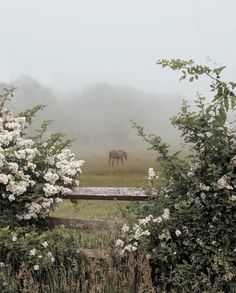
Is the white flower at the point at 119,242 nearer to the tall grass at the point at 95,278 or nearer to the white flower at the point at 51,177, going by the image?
the tall grass at the point at 95,278

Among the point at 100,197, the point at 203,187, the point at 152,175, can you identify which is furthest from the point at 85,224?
the point at 203,187

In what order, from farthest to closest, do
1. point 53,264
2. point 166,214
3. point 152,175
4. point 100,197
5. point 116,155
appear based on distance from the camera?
point 116,155
point 100,197
point 152,175
point 53,264
point 166,214

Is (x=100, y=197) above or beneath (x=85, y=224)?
above

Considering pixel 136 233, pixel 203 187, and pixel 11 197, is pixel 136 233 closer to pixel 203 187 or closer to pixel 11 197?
pixel 203 187

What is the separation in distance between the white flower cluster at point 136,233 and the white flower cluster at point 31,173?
1.07 metres

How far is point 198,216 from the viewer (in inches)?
236

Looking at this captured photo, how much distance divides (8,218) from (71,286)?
4.53ft

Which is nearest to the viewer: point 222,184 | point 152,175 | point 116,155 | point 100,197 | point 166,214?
point 222,184

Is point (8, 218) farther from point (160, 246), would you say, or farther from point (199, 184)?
point (199, 184)

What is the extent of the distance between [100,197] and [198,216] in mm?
1532

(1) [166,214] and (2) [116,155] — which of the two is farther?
(2) [116,155]

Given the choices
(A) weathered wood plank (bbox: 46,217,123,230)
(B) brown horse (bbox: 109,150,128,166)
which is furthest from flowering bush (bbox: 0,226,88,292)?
(B) brown horse (bbox: 109,150,128,166)

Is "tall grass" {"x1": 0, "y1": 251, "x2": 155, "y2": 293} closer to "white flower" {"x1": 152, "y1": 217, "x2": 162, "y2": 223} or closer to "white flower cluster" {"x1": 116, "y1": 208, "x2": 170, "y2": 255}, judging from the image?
"white flower cluster" {"x1": 116, "y1": 208, "x2": 170, "y2": 255}

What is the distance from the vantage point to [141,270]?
19.0 ft
